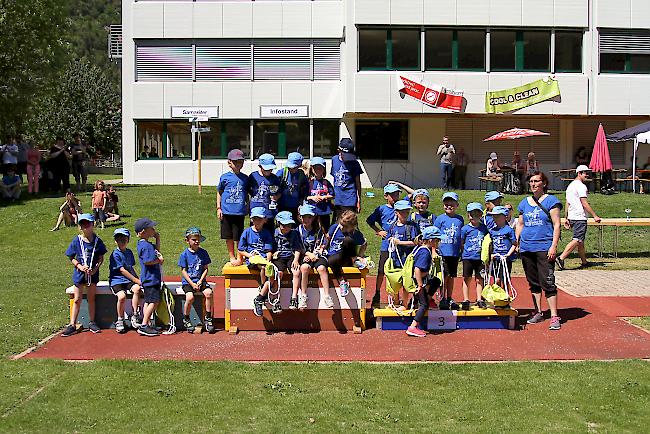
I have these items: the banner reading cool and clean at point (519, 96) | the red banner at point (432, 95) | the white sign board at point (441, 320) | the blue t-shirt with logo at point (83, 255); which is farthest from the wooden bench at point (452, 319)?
the banner reading cool and clean at point (519, 96)

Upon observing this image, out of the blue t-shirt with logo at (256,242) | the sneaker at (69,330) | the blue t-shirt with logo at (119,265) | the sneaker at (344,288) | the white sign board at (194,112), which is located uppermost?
the white sign board at (194,112)

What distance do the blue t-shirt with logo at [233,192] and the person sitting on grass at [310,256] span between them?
1.21 m

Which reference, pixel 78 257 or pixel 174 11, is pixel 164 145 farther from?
pixel 78 257

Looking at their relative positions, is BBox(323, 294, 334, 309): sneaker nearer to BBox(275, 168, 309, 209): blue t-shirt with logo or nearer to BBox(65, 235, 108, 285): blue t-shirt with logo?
BBox(275, 168, 309, 209): blue t-shirt with logo

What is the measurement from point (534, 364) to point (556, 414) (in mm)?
1763

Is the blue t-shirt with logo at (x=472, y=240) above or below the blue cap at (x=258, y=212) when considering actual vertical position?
below

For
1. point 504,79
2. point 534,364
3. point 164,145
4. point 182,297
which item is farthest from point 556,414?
point 164,145

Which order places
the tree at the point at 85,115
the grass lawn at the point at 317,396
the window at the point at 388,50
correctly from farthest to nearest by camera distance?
the tree at the point at 85,115
the window at the point at 388,50
the grass lawn at the point at 317,396

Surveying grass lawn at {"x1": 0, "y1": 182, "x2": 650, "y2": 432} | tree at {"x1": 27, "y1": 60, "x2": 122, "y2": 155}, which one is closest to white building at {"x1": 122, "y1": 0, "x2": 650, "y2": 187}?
grass lawn at {"x1": 0, "y1": 182, "x2": 650, "y2": 432}

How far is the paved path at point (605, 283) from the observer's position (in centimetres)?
1340

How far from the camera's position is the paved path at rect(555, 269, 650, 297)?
1340cm

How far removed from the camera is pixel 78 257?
34.3 feet

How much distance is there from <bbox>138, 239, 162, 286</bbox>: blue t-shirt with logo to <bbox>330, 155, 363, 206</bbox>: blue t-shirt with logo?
8.83ft

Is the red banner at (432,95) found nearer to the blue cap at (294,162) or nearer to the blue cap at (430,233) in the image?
the blue cap at (294,162)
